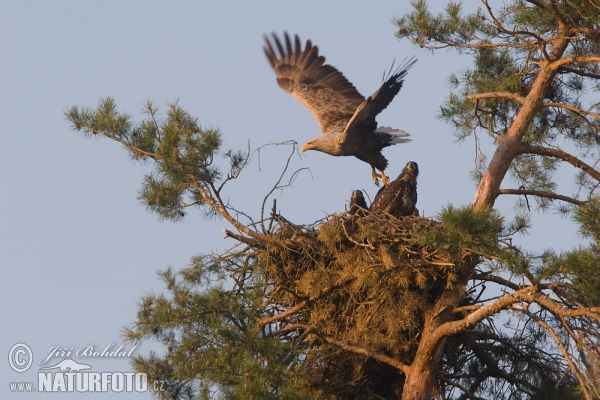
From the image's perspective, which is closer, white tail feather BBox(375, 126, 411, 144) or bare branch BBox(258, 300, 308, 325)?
bare branch BBox(258, 300, 308, 325)

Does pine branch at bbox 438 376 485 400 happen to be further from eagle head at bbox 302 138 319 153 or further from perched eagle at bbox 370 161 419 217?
eagle head at bbox 302 138 319 153

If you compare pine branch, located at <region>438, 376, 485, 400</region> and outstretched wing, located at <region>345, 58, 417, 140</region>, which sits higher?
outstretched wing, located at <region>345, 58, 417, 140</region>

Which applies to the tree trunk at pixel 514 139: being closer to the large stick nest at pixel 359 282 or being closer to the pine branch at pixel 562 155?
the pine branch at pixel 562 155

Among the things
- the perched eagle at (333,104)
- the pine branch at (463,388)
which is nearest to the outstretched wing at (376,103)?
the perched eagle at (333,104)

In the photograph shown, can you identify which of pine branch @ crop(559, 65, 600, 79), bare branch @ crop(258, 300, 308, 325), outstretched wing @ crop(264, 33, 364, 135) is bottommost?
bare branch @ crop(258, 300, 308, 325)

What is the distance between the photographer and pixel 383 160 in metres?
10.0

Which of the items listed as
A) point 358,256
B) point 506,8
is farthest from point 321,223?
point 506,8

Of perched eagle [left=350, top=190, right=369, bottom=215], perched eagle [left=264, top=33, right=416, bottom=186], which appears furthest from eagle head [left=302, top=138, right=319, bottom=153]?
perched eagle [left=350, top=190, right=369, bottom=215]

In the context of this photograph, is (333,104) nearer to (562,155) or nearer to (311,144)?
(311,144)

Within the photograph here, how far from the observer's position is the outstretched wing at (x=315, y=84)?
10414 millimetres

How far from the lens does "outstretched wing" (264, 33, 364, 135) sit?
10.4m

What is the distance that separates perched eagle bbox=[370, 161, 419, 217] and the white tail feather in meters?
0.93

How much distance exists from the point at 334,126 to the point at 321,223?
7.87 feet

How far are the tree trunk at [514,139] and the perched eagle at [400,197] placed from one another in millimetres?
1065
